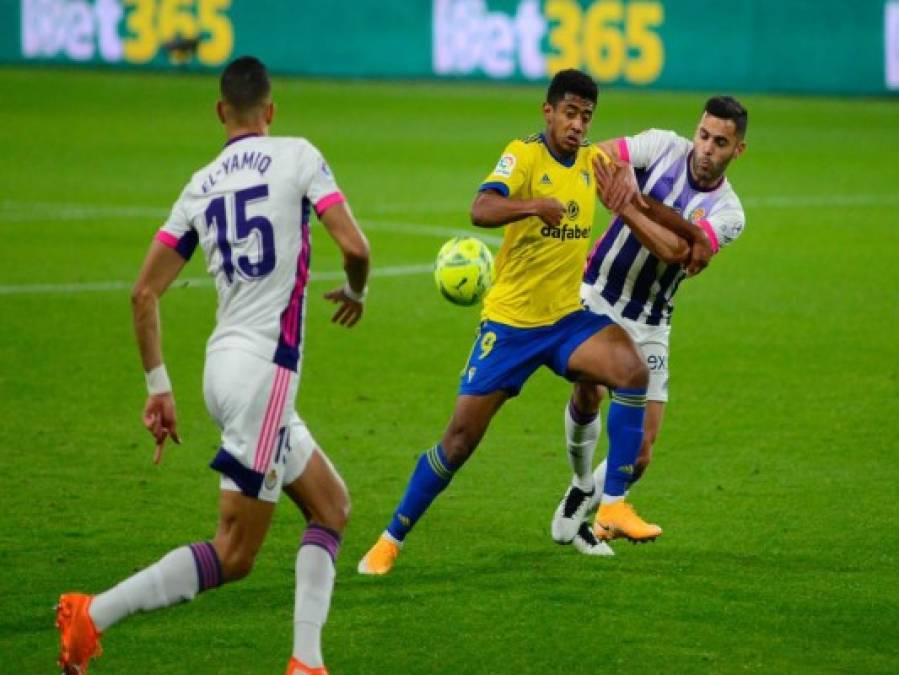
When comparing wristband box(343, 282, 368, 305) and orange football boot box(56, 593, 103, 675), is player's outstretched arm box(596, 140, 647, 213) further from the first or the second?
orange football boot box(56, 593, 103, 675)

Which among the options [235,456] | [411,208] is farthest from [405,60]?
[235,456]

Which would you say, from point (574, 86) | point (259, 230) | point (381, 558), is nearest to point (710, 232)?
point (574, 86)

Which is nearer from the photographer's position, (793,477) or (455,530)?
(455,530)

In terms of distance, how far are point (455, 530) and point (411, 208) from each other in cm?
1290

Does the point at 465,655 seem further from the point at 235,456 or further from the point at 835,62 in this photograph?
the point at 835,62

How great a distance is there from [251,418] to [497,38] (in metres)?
32.4

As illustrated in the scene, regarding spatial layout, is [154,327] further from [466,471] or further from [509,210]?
[466,471]

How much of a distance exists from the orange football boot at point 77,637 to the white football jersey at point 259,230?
997mm

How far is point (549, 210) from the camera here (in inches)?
296

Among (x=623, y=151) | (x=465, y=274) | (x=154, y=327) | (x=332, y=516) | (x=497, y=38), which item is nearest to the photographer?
(x=154, y=327)

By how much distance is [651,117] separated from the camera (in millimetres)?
31375

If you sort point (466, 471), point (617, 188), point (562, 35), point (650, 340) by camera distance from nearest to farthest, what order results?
point (617, 188), point (650, 340), point (466, 471), point (562, 35)

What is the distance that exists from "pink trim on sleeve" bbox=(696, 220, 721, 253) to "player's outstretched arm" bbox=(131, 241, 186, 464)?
9.78 feet

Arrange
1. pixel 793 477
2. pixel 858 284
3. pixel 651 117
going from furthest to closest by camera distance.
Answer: pixel 651 117
pixel 858 284
pixel 793 477
